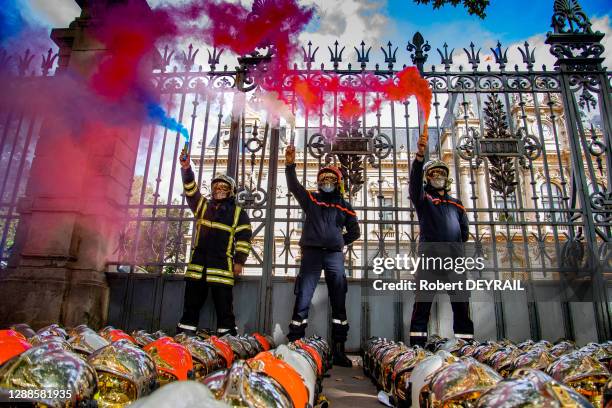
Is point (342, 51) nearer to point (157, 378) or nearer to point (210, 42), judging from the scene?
point (210, 42)

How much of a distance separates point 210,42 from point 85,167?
302cm

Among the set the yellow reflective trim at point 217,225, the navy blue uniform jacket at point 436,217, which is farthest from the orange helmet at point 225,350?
the navy blue uniform jacket at point 436,217

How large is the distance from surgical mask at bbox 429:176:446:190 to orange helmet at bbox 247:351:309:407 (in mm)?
4369

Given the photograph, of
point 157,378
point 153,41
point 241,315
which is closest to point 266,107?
point 153,41

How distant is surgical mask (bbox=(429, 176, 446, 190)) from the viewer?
556cm

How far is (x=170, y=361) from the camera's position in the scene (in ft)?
6.68

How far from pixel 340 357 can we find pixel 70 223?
4359 mm

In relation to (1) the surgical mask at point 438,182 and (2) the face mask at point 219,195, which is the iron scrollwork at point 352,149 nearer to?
(1) the surgical mask at point 438,182

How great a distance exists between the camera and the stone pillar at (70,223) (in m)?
5.75

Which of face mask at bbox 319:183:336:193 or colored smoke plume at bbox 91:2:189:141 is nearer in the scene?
face mask at bbox 319:183:336:193

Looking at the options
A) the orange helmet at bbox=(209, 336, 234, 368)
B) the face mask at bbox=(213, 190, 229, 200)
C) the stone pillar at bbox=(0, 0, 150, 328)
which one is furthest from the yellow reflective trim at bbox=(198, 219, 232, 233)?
the orange helmet at bbox=(209, 336, 234, 368)

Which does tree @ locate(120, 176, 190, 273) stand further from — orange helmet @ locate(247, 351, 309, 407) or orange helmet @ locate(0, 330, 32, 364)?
orange helmet @ locate(247, 351, 309, 407)

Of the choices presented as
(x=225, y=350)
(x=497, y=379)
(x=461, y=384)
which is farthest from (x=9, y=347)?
(x=497, y=379)

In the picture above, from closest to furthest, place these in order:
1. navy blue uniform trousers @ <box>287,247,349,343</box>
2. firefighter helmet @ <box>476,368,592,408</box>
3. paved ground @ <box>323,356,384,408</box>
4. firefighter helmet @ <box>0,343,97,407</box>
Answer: firefighter helmet @ <box>476,368,592,408</box> → firefighter helmet @ <box>0,343,97,407</box> → paved ground @ <box>323,356,384,408</box> → navy blue uniform trousers @ <box>287,247,349,343</box>
